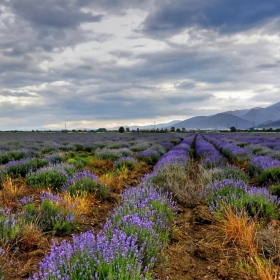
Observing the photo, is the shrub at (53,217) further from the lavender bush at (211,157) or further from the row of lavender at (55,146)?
the row of lavender at (55,146)

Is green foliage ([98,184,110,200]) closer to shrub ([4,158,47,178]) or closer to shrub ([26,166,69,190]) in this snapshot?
shrub ([26,166,69,190])

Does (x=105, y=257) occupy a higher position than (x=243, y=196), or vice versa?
(x=105, y=257)

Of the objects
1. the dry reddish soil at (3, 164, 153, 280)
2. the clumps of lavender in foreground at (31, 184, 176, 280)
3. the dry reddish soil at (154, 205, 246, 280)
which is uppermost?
the clumps of lavender in foreground at (31, 184, 176, 280)

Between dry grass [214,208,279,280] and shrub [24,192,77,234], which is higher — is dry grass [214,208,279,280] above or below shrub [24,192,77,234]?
below

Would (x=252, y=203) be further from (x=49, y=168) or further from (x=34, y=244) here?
(x=49, y=168)

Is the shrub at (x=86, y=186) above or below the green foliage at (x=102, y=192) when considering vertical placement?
above

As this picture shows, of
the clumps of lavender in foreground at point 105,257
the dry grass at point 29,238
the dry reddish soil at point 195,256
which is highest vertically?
the clumps of lavender in foreground at point 105,257

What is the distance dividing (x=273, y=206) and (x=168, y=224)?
2054 millimetres

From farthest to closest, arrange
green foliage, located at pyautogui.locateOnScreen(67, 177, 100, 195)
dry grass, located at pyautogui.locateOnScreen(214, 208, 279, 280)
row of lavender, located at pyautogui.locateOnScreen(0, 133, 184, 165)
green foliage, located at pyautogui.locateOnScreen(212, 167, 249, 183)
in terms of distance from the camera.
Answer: row of lavender, located at pyautogui.locateOnScreen(0, 133, 184, 165) < green foliage, located at pyautogui.locateOnScreen(212, 167, 249, 183) < green foliage, located at pyautogui.locateOnScreen(67, 177, 100, 195) < dry grass, located at pyautogui.locateOnScreen(214, 208, 279, 280)

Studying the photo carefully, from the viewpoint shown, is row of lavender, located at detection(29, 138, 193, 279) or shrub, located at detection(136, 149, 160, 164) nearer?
row of lavender, located at detection(29, 138, 193, 279)

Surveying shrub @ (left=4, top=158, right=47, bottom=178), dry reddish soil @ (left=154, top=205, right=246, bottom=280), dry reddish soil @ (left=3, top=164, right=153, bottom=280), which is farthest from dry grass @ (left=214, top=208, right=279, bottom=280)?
shrub @ (left=4, top=158, right=47, bottom=178)

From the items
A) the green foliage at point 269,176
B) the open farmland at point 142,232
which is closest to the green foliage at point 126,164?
the open farmland at point 142,232

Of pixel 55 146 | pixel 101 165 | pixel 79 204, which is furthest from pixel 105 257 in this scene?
pixel 55 146

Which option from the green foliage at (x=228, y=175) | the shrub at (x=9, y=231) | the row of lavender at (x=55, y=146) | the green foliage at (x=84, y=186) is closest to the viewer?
the shrub at (x=9, y=231)
